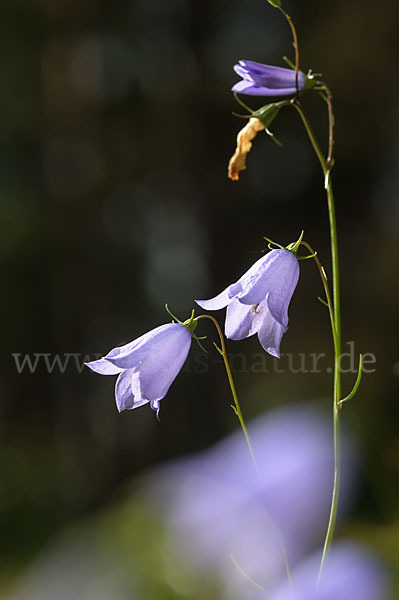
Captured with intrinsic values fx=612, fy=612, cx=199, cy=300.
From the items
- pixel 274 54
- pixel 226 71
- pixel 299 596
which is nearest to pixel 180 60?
pixel 226 71

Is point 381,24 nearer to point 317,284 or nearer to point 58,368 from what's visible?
point 317,284

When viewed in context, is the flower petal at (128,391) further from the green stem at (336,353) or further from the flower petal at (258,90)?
the flower petal at (258,90)

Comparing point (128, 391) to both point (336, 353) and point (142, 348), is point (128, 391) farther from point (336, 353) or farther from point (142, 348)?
point (336, 353)

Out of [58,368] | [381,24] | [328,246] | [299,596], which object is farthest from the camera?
[58,368]

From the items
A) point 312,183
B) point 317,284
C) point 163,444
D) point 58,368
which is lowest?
point 163,444

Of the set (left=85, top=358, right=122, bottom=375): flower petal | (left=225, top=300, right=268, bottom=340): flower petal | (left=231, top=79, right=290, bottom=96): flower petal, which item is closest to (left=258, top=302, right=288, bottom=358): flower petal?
(left=225, top=300, right=268, bottom=340): flower petal

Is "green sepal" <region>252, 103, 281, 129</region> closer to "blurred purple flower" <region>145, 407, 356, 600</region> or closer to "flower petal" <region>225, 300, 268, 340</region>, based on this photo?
"flower petal" <region>225, 300, 268, 340</region>

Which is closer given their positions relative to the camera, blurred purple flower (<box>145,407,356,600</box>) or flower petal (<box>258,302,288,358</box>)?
blurred purple flower (<box>145,407,356,600</box>)
